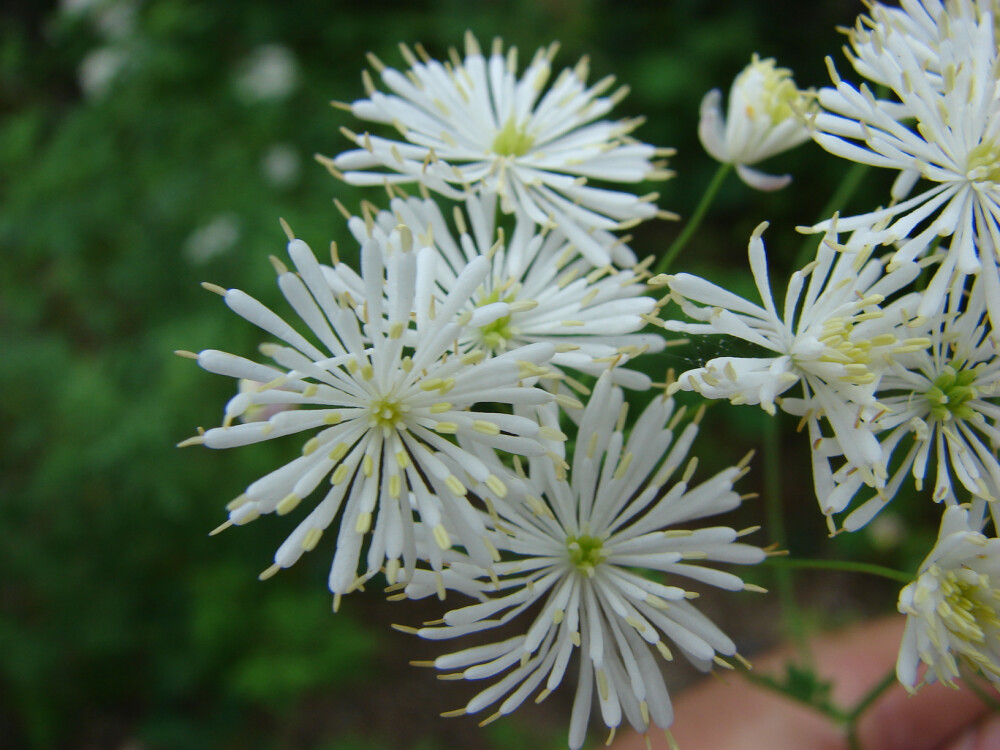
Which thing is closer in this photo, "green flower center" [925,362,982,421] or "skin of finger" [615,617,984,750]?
"green flower center" [925,362,982,421]

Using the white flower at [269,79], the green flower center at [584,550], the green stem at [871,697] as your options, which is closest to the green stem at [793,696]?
the green stem at [871,697]

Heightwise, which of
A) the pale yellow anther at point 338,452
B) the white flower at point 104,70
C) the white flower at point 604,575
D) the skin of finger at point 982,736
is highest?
the white flower at point 104,70

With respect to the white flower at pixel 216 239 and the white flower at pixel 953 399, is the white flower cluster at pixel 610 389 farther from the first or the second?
the white flower at pixel 216 239

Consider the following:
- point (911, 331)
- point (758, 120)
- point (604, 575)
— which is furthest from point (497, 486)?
point (758, 120)

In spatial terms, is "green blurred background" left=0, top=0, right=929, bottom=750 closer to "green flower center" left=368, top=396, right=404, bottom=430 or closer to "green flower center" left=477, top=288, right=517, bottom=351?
"green flower center" left=477, top=288, right=517, bottom=351

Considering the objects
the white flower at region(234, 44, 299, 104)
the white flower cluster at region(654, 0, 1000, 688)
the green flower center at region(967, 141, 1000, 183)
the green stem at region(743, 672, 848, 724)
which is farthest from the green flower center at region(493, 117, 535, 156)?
the white flower at region(234, 44, 299, 104)
